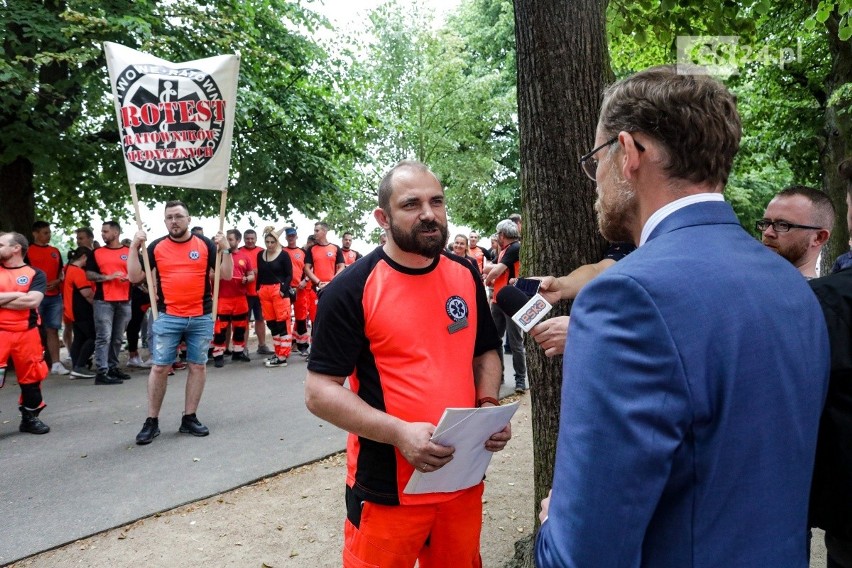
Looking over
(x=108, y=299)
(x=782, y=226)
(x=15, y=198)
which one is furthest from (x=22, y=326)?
(x=782, y=226)

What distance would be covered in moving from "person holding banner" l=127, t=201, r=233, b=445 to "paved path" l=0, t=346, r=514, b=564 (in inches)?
17.3

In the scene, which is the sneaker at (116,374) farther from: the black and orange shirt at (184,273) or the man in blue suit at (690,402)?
the man in blue suit at (690,402)

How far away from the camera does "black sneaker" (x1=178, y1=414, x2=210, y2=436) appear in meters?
6.64

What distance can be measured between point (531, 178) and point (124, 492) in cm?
419

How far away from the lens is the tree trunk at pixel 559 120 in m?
3.30

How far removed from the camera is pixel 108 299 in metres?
9.70

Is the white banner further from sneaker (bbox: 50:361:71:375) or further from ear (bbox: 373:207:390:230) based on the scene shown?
sneaker (bbox: 50:361:71:375)

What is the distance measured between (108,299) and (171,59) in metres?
4.47

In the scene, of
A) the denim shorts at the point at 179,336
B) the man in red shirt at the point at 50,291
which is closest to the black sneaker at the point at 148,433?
the denim shorts at the point at 179,336

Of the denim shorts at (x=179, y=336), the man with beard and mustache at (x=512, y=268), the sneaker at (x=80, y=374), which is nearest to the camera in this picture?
the denim shorts at (x=179, y=336)

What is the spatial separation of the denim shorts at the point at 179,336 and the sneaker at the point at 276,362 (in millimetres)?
4453

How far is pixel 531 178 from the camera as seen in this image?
3461 mm

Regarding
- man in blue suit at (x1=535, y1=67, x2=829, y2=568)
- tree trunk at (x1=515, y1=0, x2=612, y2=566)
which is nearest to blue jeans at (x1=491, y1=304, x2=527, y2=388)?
tree trunk at (x1=515, y1=0, x2=612, y2=566)

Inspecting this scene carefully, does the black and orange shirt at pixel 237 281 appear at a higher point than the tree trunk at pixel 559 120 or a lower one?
lower
